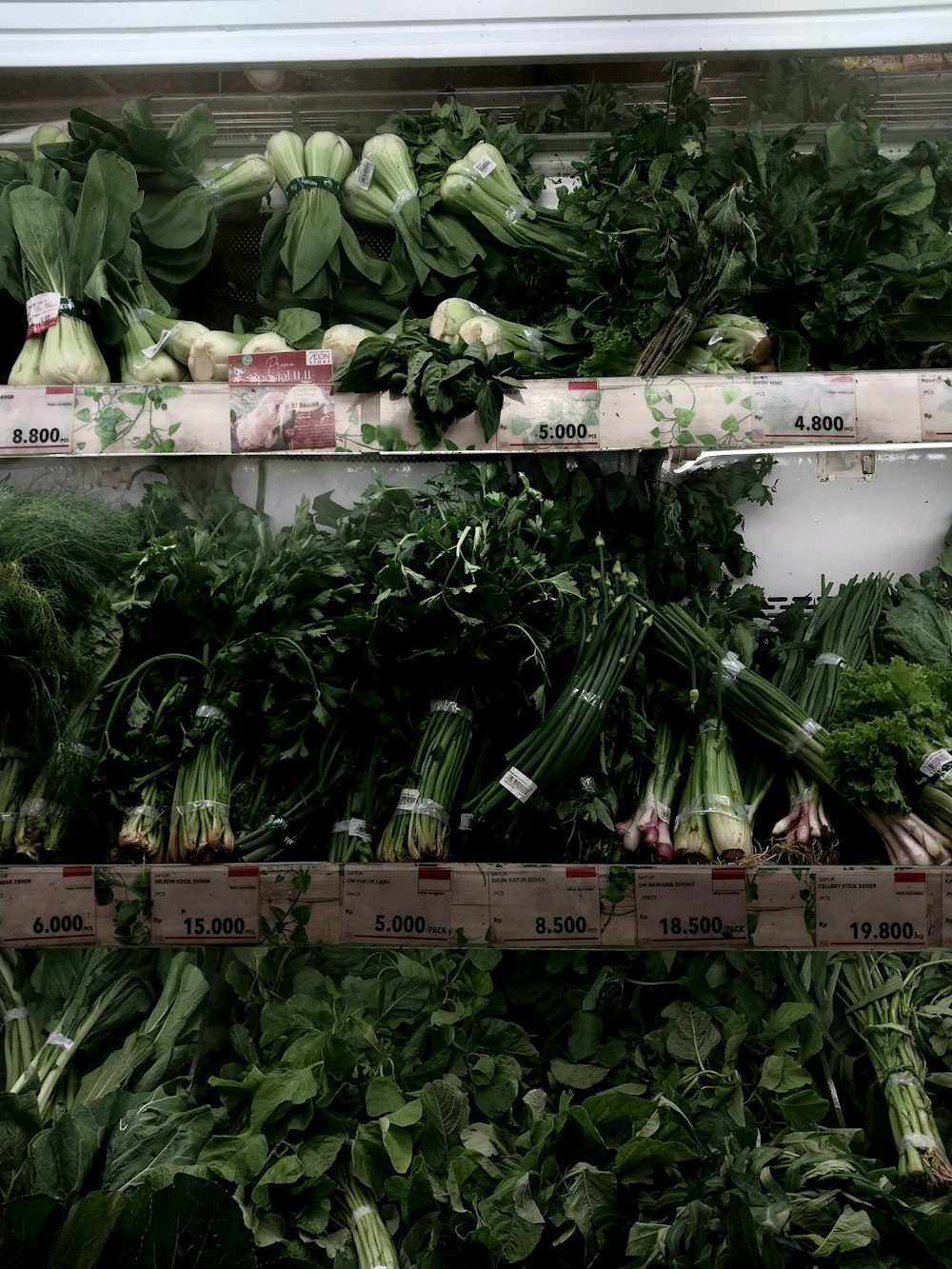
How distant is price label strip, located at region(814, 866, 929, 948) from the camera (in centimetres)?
113

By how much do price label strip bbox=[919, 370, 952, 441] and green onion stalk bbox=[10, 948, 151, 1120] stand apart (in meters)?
1.42

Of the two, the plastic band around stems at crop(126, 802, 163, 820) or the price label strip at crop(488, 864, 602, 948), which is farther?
the plastic band around stems at crop(126, 802, 163, 820)

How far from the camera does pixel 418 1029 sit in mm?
1438

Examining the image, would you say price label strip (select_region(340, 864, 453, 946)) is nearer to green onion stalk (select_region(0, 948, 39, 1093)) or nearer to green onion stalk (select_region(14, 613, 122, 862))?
green onion stalk (select_region(14, 613, 122, 862))

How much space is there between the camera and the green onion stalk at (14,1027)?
146 centimetres

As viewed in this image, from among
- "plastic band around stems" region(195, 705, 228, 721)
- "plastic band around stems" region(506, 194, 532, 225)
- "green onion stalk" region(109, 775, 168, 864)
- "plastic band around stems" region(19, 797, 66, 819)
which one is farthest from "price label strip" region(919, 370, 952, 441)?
Answer: "plastic band around stems" region(19, 797, 66, 819)

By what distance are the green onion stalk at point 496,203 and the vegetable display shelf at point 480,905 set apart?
1.03 metres

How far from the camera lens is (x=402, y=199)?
161 cm

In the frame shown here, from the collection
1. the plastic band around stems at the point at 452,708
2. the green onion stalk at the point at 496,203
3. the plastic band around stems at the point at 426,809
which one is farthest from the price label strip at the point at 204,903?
the green onion stalk at the point at 496,203

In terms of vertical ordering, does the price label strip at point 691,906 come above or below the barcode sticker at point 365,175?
below

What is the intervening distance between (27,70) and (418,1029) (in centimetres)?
153

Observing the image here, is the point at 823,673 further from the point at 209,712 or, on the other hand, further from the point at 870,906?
the point at 209,712

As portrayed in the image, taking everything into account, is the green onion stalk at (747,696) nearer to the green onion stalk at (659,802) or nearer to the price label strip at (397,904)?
the green onion stalk at (659,802)

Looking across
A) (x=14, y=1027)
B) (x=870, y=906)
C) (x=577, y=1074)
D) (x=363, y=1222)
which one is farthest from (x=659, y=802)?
(x=14, y=1027)
